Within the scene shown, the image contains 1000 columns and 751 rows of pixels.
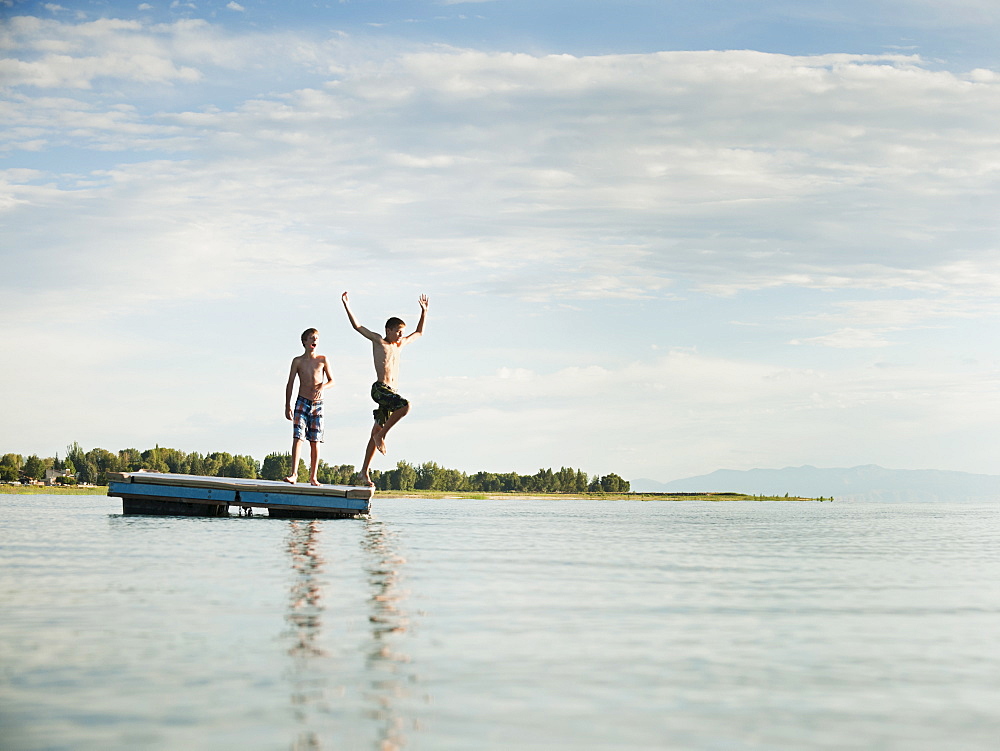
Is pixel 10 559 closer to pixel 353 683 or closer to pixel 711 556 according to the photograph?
pixel 353 683

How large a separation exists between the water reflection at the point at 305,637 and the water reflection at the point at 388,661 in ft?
0.94

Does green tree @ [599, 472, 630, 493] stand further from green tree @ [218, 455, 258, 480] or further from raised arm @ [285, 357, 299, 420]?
raised arm @ [285, 357, 299, 420]

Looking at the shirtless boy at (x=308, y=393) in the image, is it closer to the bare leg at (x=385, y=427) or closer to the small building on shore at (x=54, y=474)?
the bare leg at (x=385, y=427)

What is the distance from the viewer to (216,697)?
15.2 feet

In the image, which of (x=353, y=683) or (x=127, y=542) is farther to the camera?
(x=127, y=542)

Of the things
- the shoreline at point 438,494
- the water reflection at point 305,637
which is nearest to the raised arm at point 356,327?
the water reflection at point 305,637

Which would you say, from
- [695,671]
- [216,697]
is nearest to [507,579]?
[695,671]

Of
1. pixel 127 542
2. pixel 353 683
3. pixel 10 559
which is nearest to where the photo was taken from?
pixel 353 683

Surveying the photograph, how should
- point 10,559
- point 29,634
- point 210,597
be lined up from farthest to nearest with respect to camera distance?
point 10,559, point 210,597, point 29,634

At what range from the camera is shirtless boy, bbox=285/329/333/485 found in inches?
805

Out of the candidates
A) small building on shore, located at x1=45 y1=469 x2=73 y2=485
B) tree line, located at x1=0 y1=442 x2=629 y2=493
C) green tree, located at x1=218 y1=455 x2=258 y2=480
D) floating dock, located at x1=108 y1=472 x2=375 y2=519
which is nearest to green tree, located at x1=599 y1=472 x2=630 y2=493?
tree line, located at x1=0 y1=442 x2=629 y2=493

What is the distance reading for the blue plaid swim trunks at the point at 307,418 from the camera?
2048 cm

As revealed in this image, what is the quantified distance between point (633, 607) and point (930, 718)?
11.6 ft

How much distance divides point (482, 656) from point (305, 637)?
47.9 inches
